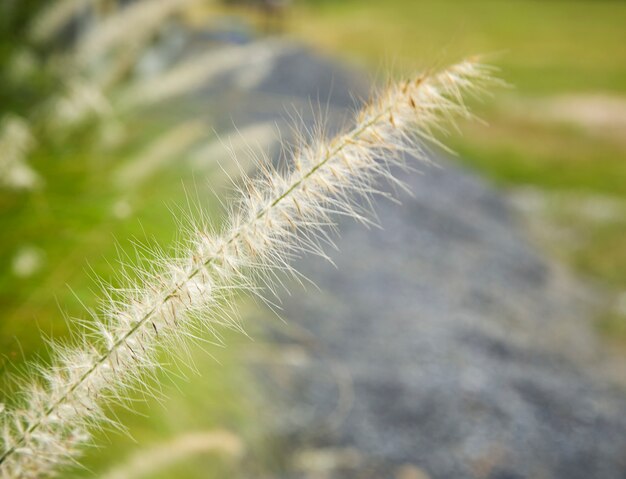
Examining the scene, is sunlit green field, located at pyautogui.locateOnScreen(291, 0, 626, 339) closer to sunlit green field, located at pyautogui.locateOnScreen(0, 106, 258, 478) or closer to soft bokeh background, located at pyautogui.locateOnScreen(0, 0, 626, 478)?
soft bokeh background, located at pyautogui.locateOnScreen(0, 0, 626, 478)

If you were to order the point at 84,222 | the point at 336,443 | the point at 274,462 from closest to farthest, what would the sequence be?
the point at 84,222 < the point at 274,462 < the point at 336,443

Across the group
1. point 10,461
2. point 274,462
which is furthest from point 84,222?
point 274,462

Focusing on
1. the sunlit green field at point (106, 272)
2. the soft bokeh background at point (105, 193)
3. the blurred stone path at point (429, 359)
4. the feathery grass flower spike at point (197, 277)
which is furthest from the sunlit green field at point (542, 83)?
the feathery grass flower spike at point (197, 277)

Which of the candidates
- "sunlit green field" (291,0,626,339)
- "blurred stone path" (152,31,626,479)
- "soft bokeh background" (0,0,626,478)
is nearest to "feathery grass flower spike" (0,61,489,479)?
"soft bokeh background" (0,0,626,478)

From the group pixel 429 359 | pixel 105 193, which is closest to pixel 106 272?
pixel 105 193

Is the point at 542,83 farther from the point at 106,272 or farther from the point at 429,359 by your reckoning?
the point at 106,272

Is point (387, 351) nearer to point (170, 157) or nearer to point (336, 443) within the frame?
point (336, 443)
